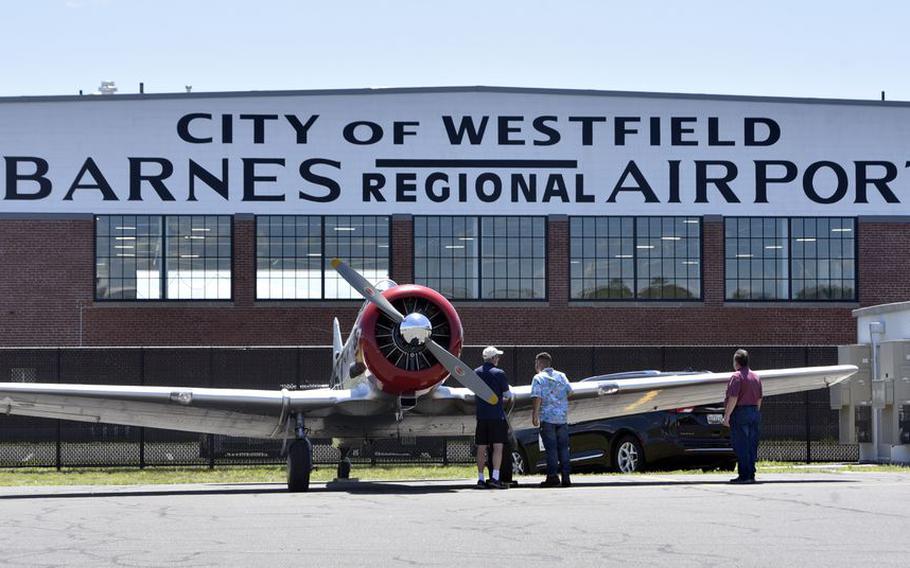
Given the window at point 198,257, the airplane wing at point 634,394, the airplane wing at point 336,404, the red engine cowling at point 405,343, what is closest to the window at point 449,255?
the window at point 198,257

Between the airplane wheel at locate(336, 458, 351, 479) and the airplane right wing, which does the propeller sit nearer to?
the airplane right wing

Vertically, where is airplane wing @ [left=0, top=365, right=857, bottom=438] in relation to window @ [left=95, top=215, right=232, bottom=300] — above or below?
below

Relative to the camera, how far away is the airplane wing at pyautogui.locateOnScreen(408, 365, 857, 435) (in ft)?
64.1

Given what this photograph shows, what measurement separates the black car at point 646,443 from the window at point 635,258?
688 inches

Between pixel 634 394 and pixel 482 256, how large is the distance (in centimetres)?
1946

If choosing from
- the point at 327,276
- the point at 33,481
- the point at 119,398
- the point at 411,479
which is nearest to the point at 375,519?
the point at 119,398

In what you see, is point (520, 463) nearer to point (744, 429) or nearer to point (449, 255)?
point (744, 429)

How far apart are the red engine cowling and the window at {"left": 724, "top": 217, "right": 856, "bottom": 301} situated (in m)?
23.1

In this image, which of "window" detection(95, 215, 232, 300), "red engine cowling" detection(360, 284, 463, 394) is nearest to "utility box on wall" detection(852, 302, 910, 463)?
"red engine cowling" detection(360, 284, 463, 394)

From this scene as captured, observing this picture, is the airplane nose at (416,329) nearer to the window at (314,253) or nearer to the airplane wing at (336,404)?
the airplane wing at (336,404)

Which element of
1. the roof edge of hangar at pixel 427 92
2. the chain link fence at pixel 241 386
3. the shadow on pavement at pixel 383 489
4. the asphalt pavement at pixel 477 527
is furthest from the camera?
the roof edge of hangar at pixel 427 92

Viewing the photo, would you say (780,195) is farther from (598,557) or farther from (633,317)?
(598,557)

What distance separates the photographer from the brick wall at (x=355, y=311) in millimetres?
39469

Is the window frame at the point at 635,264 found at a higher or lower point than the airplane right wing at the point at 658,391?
higher
